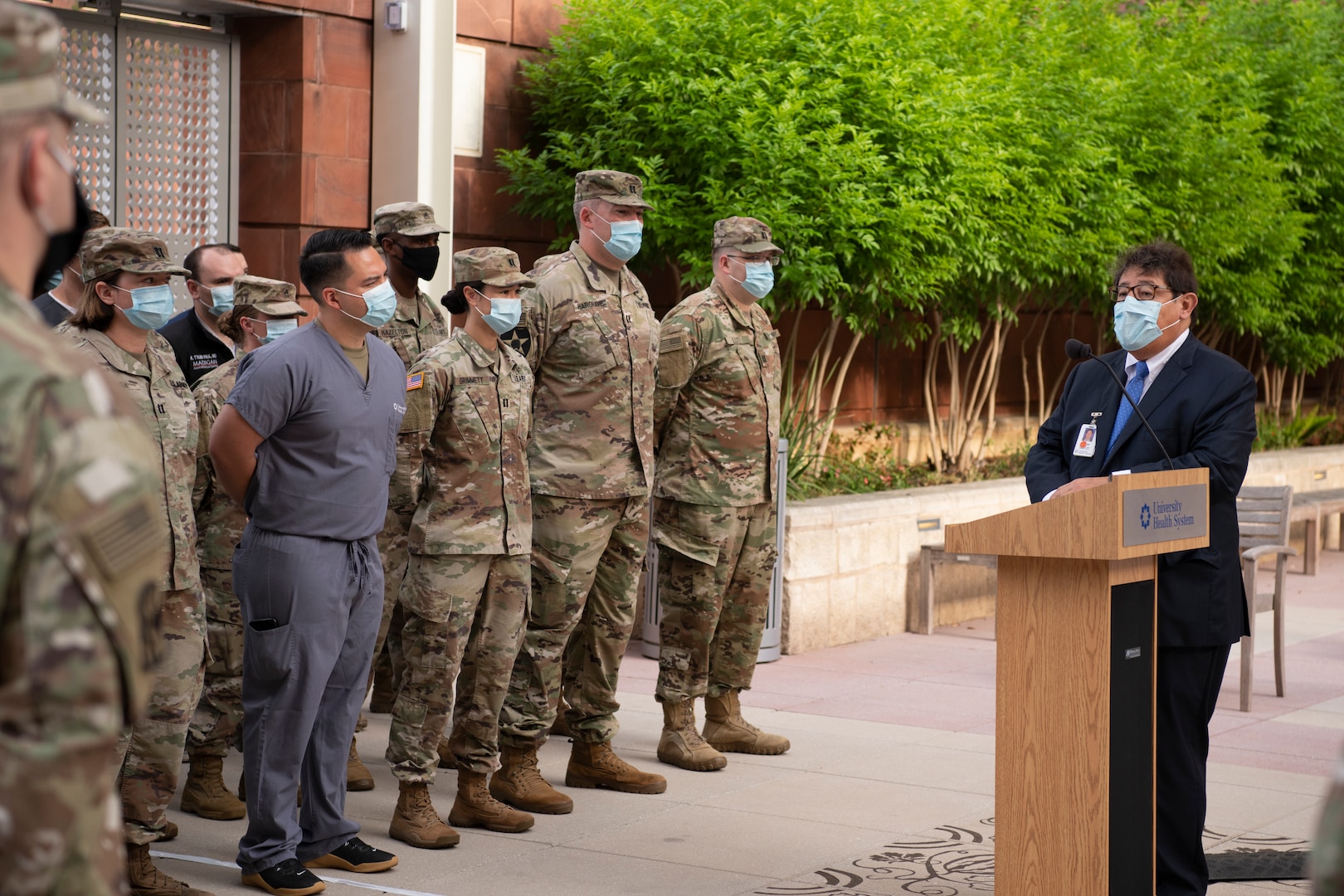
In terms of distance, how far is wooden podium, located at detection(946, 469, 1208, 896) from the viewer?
14.1ft

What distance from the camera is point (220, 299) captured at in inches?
266

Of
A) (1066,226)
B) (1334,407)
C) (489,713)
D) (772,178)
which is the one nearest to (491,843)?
(489,713)

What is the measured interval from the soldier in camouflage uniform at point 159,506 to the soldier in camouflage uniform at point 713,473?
237 centimetres

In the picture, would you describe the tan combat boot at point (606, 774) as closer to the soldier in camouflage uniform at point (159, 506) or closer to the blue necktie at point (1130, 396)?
the soldier in camouflage uniform at point (159, 506)

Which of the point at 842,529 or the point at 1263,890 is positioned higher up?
the point at 842,529

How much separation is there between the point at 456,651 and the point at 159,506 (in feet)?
3.81

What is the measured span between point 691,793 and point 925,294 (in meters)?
5.45

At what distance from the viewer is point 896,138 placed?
1056 cm

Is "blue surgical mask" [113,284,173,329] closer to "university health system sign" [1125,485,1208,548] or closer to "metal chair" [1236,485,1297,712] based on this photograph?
"university health system sign" [1125,485,1208,548]

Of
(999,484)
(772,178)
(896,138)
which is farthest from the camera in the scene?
(999,484)

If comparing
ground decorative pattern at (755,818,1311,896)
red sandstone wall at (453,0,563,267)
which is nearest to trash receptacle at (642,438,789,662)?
red sandstone wall at (453,0,563,267)

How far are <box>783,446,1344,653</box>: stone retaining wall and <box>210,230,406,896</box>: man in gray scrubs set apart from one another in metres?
4.76

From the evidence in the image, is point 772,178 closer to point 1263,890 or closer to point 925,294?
point 925,294

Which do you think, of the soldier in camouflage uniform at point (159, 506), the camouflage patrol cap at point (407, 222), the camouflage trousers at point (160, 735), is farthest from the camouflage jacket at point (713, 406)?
the camouflage trousers at point (160, 735)
